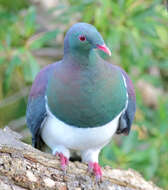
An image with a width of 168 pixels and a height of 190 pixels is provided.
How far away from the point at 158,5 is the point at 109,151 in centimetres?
147

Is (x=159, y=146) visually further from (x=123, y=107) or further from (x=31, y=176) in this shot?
(x=31, y=176)

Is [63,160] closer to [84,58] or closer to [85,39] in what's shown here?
[84,58]

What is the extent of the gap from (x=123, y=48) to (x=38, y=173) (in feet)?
7.57

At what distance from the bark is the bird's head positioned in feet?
2.21

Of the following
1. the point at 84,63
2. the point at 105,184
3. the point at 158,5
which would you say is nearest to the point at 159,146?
the point at 158,5

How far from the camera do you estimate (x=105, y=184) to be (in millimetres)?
2881

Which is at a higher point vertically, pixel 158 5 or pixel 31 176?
pixel 158 5

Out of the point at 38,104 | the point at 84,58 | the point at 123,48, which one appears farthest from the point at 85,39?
the point at 123,48

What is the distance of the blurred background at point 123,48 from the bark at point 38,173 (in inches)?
35.0

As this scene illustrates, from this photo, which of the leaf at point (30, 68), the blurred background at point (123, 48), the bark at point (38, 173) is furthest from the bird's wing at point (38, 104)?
the leaf at point (30, 68)

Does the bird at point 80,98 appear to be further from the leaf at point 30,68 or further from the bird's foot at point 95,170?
the leaf at point 30,68

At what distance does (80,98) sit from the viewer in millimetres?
2660

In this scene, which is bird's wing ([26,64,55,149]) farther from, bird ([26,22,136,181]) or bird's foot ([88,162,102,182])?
bird's foot ([88,162,102,182])

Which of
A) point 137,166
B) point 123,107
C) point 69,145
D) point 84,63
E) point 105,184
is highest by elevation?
point 84,63
